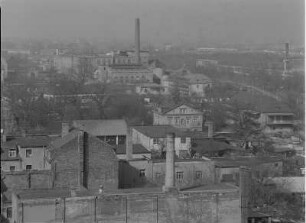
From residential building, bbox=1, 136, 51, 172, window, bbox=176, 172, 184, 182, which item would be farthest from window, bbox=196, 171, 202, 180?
residential building, bbox=1, 136, 51, 172

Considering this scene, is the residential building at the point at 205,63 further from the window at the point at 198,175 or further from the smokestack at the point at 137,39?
the window at the point at 198,175

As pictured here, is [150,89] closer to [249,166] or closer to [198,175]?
[249,166]

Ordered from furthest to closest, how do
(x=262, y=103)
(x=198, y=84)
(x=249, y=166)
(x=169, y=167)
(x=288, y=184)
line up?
(x=198, y=84) → (x=262, y=103) → (x=249, y=166) → (x=288, y=184) → (x=169, y=167)

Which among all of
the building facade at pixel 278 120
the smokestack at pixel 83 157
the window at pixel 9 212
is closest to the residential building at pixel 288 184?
the smokestack at pixel 83 157

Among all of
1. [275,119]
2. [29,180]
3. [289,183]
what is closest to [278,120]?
[275,119]

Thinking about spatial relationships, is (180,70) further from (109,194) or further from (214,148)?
(109,194)
